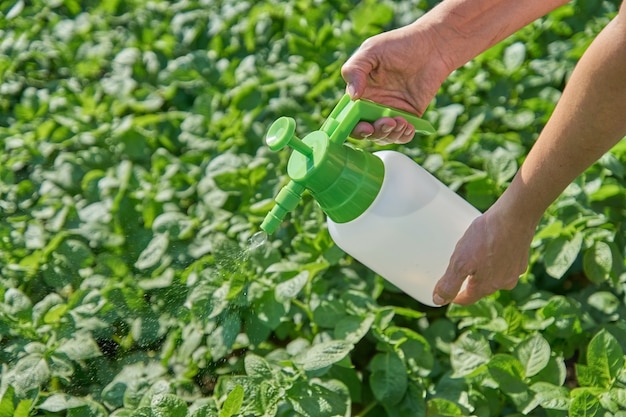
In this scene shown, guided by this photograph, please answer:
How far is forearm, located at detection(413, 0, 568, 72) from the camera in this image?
1608 mm

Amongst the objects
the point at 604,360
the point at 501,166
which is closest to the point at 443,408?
the point at 604,360

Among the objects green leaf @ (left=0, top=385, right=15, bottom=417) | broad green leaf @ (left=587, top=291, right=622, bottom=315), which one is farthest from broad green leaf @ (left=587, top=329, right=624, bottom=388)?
green leaf @ (left=0, top=385, right=15, bottom=417)

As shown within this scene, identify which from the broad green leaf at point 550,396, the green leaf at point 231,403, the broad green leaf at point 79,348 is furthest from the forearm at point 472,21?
the broad green leaf at point 79,348

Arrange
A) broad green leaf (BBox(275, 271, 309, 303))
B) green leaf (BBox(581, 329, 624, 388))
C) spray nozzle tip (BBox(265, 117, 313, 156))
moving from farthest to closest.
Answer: broad green leaf (BBox(275, 271, 309, 303))
green leaf (BBox(581, 329, 624, 388))
spray nozzle tip (BBox(265, 117, 313, 156))

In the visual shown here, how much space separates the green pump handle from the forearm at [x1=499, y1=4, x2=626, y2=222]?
28 centimetres

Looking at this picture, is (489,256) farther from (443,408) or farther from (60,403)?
(60,403)

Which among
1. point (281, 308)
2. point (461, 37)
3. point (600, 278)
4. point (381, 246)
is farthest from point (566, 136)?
point (281, 308)

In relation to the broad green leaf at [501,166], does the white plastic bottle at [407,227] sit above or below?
above

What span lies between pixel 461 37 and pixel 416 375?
0.66 m

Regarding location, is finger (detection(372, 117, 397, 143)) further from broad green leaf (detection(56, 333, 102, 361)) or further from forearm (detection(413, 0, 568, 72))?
broad green leaf (detection(56, 333, 102, 361))

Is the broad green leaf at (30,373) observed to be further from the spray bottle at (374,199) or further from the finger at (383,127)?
the finger at (383,127)

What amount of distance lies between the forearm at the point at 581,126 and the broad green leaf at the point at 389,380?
1.56ft

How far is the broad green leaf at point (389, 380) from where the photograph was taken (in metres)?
1.62

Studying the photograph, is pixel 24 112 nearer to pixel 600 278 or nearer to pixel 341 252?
pixel 341 252
